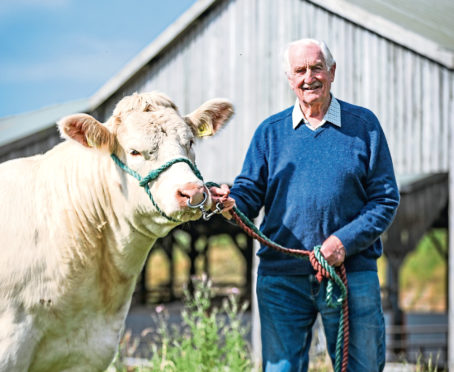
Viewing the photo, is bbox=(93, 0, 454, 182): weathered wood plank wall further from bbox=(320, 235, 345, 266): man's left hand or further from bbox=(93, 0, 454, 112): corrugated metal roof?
bbox=(320, 235, 345, 266): man's left hand

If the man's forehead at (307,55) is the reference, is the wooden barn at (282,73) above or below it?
above

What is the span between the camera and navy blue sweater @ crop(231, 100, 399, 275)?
11.4 feet

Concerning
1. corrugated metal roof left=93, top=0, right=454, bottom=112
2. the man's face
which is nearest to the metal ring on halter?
the man's face

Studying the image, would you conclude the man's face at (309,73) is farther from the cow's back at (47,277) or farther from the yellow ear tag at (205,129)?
the cow's back at (47,277)

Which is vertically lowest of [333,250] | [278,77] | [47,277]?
[47,277]

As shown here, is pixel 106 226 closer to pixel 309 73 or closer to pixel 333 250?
pixel 333 250

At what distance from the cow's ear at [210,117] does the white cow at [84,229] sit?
0.05 ft

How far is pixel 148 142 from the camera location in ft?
10.9

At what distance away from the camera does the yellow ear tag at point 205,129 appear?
3.83 m

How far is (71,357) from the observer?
3.53m

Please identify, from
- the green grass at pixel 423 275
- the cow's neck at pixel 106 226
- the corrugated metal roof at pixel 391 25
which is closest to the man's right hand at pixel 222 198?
the cow's neck at pixel 106 226

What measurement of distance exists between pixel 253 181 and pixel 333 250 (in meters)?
0.62

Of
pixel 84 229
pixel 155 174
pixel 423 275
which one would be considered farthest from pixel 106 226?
pixel 423 275

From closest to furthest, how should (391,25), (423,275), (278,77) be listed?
(391,25) → (278,77) → (423,275)
